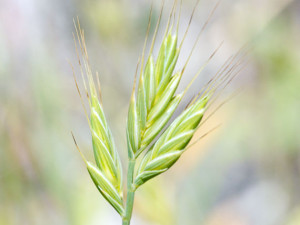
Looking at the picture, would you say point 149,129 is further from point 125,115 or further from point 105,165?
point 125,115

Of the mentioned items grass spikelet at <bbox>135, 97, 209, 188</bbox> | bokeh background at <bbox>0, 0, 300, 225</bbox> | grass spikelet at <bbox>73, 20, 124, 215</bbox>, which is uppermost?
grass spikelet at <bbox>135, 97, 209, 188</bbox>

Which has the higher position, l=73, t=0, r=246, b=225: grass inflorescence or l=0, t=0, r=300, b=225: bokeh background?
l=73, t=0, r=246, b=225: grass inflorescence

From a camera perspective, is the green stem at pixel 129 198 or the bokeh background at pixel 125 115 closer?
the green stem at pixel 129 198

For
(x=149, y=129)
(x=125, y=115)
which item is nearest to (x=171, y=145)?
(x=149, y=129)

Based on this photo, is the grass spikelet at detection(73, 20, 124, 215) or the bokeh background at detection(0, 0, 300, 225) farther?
Answer: the bokeh background at detection(0, 0, 300, 225)

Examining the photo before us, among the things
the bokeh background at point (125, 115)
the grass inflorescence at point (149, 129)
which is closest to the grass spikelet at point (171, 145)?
the grass inflorescence at point (149, 129)

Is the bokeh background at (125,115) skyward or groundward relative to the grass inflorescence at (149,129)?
groundward

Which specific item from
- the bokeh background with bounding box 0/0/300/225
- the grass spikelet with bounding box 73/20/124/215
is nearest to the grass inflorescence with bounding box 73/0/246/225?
the grass spikelet with bounding box 73/20/124/215

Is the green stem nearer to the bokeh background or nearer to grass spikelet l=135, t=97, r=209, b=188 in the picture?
grass spikelet l=135, t=97, r=209, b=188

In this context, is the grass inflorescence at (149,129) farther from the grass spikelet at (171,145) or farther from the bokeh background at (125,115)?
the bokeh background at (125,115)

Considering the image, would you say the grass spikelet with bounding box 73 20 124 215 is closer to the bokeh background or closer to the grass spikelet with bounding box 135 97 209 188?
the grass spikelet with bounding box 135 97 209 188
